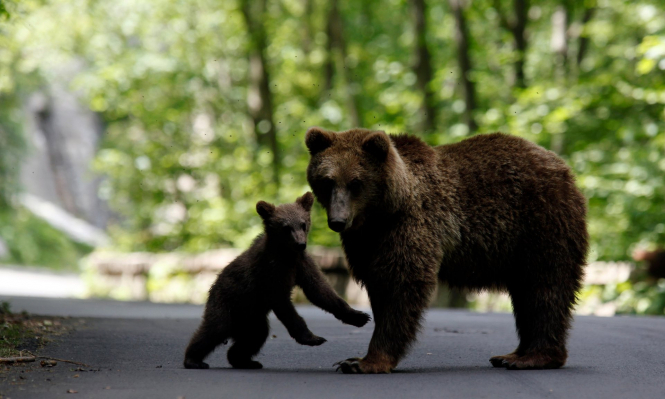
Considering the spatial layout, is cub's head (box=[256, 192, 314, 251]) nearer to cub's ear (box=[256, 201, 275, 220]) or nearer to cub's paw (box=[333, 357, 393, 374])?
cub's ear (box=[256, 201, 275, 220])

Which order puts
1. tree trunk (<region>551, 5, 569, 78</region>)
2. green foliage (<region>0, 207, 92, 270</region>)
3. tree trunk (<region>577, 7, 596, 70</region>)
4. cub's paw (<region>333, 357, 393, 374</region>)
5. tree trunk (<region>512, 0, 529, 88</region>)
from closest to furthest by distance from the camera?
cub's paw (<region>333, 357, 393, 374</region>) → tree trunk (<region>512, 0, 529, 88</region>) → tree trunk (<region>551, 5, 569, 78</region>) → tree trunk (<region>577, 7, 596, 70</region>) → green foliage (<region>0, 207, 92, 270</region>)

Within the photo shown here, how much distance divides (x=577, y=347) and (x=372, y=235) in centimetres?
295

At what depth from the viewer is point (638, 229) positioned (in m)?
16.7

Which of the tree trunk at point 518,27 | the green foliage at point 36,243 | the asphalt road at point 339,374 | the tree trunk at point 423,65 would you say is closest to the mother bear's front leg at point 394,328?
the asphalt road at point 339,374

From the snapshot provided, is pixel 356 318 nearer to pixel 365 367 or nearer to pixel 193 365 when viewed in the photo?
pixel 365 367

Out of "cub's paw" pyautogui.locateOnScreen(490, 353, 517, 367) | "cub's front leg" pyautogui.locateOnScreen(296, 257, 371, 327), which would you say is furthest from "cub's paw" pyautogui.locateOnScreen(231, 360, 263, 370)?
Result: "cub's paw" pyautogui.locateOnScreen(490, 353, 517, 367)

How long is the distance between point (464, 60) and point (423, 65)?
1.19 m

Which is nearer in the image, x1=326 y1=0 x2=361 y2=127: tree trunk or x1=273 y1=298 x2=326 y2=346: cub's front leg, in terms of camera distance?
x1=273 y1=298 x2=326 y2=346: cub's front leg

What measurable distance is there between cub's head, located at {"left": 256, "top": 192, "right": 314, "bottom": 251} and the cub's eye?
1.80 ft

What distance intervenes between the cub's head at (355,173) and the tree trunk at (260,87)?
1915 cm

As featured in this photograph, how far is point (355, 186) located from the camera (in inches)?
233

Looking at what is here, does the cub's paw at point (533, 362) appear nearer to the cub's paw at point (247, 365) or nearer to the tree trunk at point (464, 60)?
the cub's paw at point (247, 365)

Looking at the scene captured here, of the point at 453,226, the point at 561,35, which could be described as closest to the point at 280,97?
the point at 561,35

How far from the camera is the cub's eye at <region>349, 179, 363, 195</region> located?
589 cm
